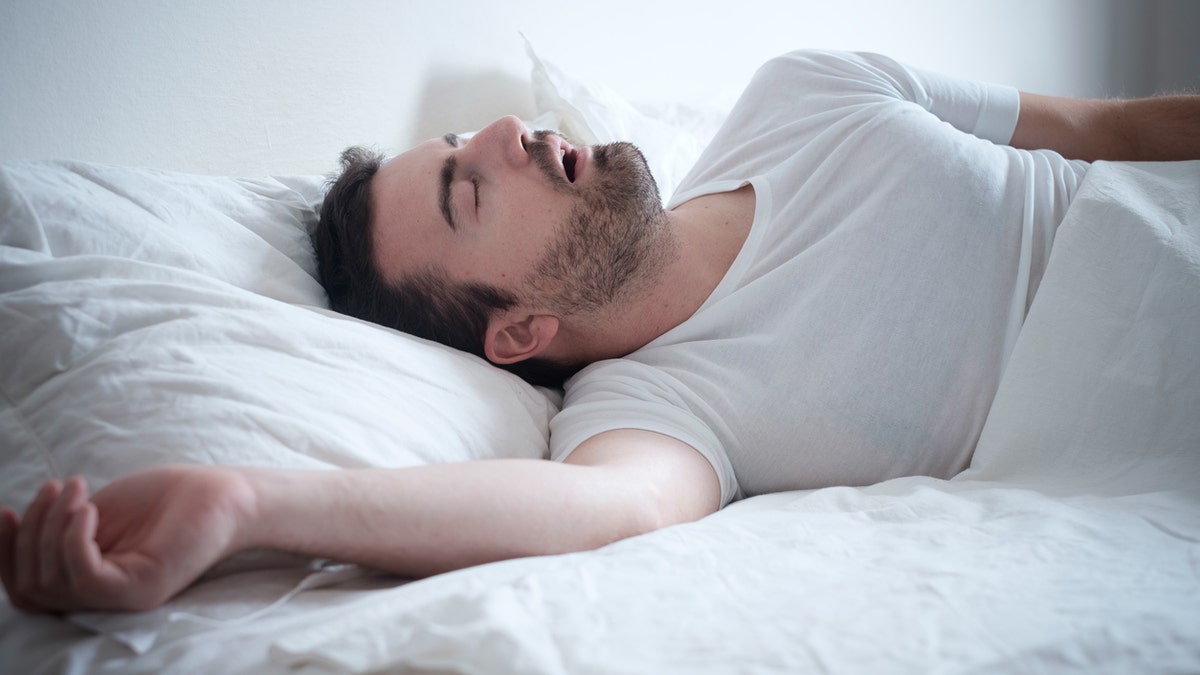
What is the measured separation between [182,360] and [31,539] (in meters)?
0.23

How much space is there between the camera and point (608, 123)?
1591 mm

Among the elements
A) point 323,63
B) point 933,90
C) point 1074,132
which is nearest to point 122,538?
point 323,63

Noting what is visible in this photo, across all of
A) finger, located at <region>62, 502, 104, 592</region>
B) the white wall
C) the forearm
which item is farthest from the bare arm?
the white wall

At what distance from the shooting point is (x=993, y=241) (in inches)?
44.6

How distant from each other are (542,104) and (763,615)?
4.34 ft

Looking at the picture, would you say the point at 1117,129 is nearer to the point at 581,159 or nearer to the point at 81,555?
the point at 581,159

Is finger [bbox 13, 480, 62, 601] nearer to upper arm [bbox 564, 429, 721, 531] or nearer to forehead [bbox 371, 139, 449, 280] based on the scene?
upper arm [bbox 564, 429, 721, 531]

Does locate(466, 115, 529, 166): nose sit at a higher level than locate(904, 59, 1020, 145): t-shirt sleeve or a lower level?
lower

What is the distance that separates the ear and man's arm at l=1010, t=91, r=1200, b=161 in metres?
0.89

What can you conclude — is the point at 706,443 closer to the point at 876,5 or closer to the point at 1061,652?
the point at 1061,652

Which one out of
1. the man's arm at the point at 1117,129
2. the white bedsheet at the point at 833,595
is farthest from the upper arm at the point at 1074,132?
the white bedsheet at the point at 833,595

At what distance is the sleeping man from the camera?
3.43ft

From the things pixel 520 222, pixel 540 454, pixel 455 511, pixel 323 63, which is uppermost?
pixel 323 63

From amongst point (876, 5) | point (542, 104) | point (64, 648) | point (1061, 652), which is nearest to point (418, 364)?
point (64, 648)
